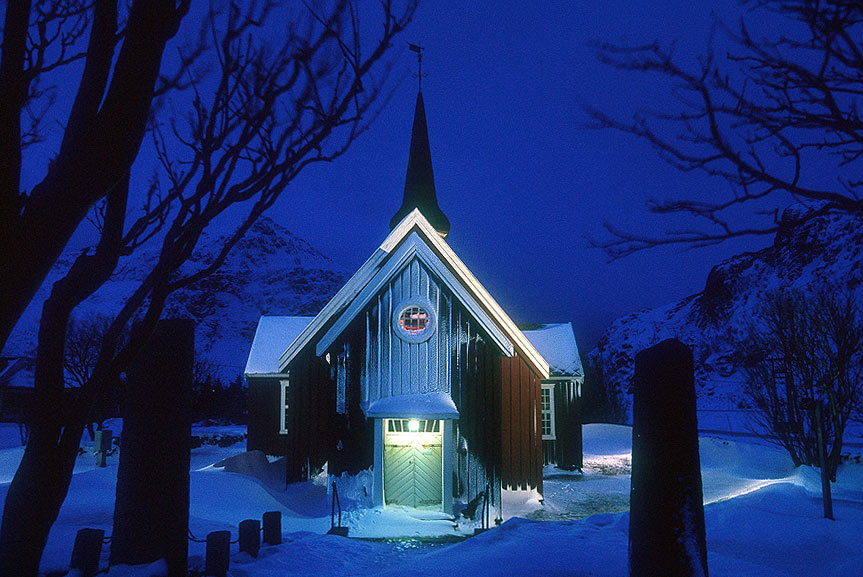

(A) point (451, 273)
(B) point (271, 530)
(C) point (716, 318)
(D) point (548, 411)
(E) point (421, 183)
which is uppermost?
(C) point (716, 318)

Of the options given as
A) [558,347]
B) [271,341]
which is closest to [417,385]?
[558,347]

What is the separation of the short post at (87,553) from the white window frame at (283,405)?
42.4ft

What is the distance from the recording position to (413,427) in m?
14.0

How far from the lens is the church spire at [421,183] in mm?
23156

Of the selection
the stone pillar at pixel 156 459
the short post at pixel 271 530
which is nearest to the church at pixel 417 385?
the short post at pixel 271 530

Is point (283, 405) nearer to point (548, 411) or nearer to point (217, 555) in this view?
point (548, 411)

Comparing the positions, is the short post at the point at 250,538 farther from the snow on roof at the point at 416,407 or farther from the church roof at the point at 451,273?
the church roof at the point at 451,273

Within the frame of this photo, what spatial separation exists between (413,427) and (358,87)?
1092 centimetres

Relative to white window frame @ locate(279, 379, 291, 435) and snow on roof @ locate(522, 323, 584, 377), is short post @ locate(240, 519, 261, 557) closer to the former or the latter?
white window frame @ locate(279, 379, 291, 435)

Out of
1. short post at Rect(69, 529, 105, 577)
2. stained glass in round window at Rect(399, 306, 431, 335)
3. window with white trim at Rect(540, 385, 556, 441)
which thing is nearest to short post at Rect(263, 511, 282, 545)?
short post at Rect(69, 529, 105, 577)

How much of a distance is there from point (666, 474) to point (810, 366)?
14.0m

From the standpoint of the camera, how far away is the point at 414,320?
1430 centimetres

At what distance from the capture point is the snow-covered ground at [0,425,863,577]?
7223 mm

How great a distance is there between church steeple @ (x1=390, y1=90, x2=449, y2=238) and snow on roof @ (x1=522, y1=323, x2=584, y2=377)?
5.73 m
